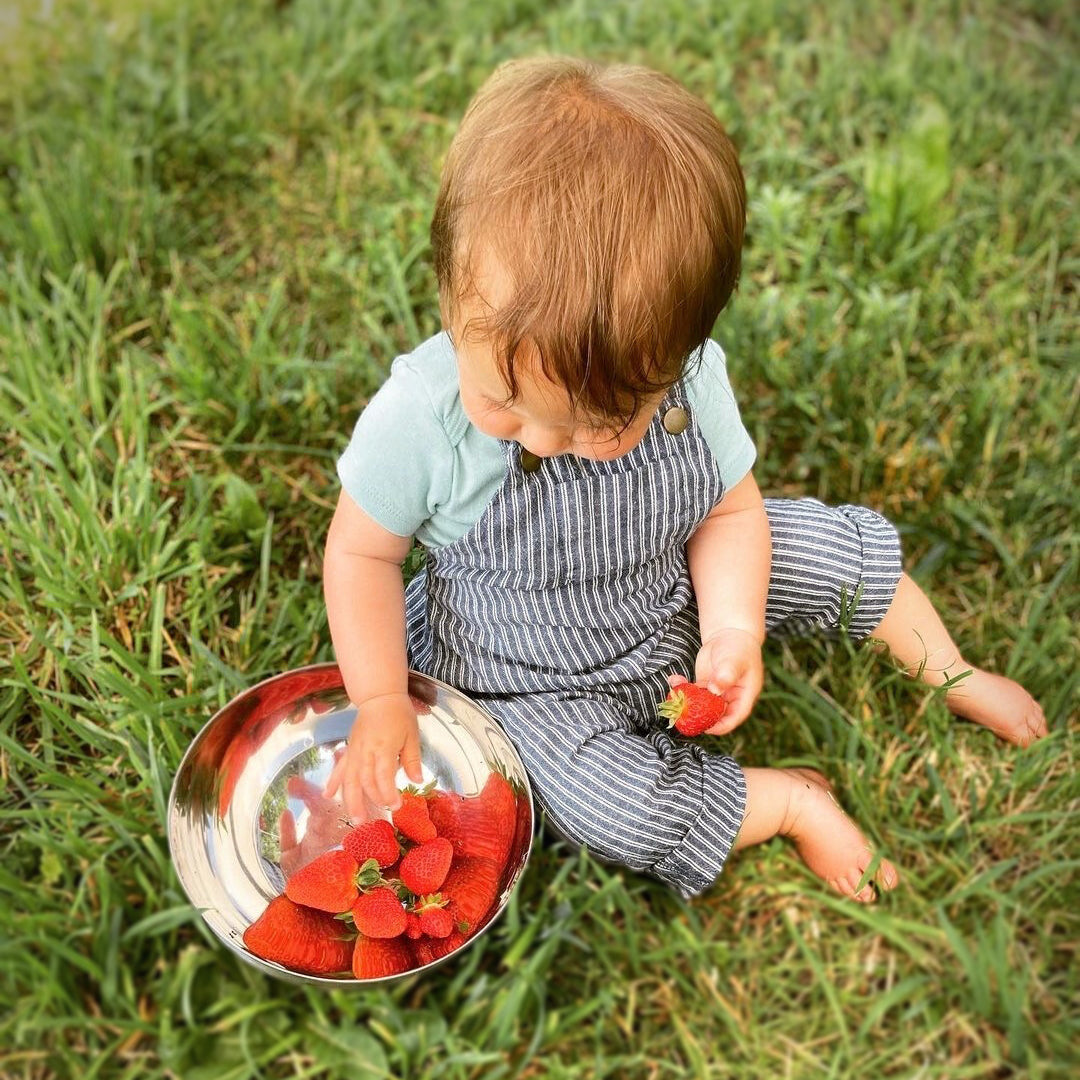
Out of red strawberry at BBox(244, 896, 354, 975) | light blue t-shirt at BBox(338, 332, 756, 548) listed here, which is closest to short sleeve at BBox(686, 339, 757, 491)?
light blue t-shirt at BBox(338, 332, 756, 548)

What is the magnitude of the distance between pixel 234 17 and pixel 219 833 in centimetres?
192

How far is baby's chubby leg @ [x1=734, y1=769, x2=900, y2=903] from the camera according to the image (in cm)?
164

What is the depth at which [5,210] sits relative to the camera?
217 centimetres

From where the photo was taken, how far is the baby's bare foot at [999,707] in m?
1.76

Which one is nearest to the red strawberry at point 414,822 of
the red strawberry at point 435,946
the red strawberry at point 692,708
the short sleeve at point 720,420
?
the red strawberry at point 435,946

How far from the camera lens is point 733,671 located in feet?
5.27

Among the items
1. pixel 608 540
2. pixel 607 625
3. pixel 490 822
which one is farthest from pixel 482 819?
pixel 608 540

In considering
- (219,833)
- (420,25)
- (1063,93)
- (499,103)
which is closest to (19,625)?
(219,833)

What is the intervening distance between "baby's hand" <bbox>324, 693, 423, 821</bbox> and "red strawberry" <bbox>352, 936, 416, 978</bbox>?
178mm

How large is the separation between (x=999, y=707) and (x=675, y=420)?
0.71 meters

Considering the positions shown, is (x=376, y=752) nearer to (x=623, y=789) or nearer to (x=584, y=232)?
(x=623, y=789)

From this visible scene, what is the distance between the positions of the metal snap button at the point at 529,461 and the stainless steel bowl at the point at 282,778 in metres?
0.35

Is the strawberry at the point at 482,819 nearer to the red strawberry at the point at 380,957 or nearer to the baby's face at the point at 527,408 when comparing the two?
the red strawberry at the point at 380,957

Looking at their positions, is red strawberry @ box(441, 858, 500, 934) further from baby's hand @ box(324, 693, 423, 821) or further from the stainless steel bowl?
baby's hand @ box(324, 693, 423, 821)
